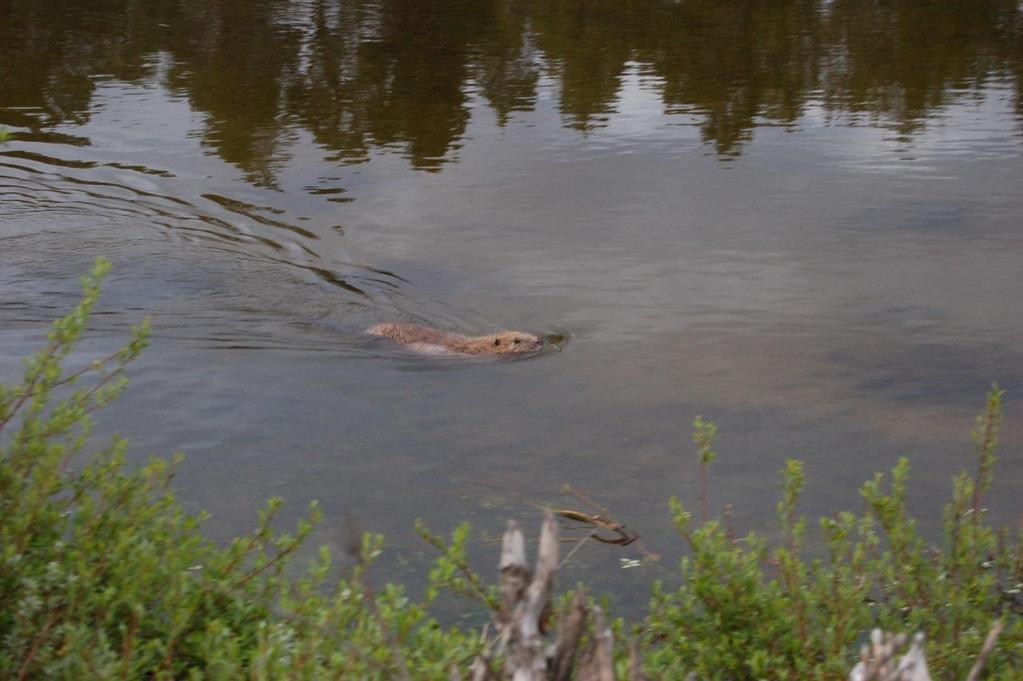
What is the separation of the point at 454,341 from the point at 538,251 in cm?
241

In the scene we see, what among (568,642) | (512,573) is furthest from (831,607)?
(512,573)

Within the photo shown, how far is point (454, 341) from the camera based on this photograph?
28.8 feet

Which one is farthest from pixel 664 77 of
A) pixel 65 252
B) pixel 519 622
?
pixel 519 622

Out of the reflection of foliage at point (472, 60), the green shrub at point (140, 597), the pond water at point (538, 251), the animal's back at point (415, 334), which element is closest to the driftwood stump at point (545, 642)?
the green shrub at point (140, 597)

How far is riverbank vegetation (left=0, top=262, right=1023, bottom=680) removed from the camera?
3547 mm

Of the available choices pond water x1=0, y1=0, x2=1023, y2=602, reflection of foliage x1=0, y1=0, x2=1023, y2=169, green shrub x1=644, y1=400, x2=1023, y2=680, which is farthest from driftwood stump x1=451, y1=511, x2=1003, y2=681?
reflection of foliage x1=0, y1=0, x2=1023, y2=169

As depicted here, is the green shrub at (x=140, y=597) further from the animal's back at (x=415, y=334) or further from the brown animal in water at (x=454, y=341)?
the animal's back at (x=415, y=334)

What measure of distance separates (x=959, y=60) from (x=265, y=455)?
14270 mm

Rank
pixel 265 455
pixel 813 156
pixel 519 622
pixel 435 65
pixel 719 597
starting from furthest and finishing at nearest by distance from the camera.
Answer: pixel 435 65 < pixel 813 156 < pixel 265 455 < pixel 719 597 < pixel 519 622

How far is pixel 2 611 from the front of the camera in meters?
3.77

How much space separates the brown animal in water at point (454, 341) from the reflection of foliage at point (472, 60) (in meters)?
4.91

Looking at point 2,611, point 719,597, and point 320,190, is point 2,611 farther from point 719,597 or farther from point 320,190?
point 320,190

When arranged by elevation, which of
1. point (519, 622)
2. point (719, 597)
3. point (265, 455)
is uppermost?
point (519, 622)

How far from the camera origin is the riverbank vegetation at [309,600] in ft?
11.6
